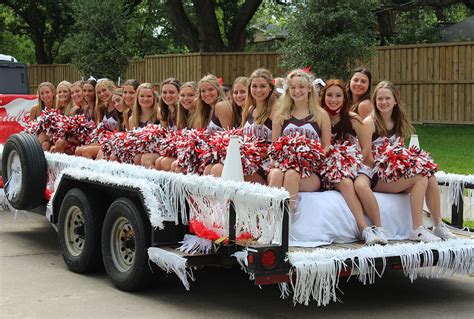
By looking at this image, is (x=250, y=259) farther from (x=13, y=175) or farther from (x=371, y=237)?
(x=13, y=175)

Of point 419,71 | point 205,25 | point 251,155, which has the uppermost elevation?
point 205,25

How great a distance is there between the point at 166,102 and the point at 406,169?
2.99 metres

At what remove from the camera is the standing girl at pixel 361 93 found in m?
8.15

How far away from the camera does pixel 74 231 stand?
25.6ft

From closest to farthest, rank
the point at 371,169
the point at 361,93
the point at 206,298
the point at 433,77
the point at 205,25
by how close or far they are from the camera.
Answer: the point at 206,298 < the point at 371,169 < the point at 361,93 < the point at 433,77 < the point at 205,25

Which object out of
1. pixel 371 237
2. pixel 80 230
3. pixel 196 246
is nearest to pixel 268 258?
pixel 196 246

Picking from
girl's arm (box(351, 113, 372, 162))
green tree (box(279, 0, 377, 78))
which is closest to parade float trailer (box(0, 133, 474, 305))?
girl's arm (box(351, 113, 372, 162))

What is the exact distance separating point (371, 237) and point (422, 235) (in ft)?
1.62

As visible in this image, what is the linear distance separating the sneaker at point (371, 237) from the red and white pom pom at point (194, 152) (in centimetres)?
148

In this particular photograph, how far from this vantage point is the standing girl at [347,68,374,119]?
815cm

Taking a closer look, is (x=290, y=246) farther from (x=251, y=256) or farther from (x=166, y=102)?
(x=166, y=102)

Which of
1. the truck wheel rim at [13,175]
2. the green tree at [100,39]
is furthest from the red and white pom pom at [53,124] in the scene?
the green tree at [100,39]

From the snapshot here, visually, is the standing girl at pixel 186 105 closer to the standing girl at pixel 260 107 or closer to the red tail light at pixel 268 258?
the standing girl at pixel 260 107

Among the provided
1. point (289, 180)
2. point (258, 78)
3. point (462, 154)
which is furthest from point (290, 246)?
point (462, 154)
